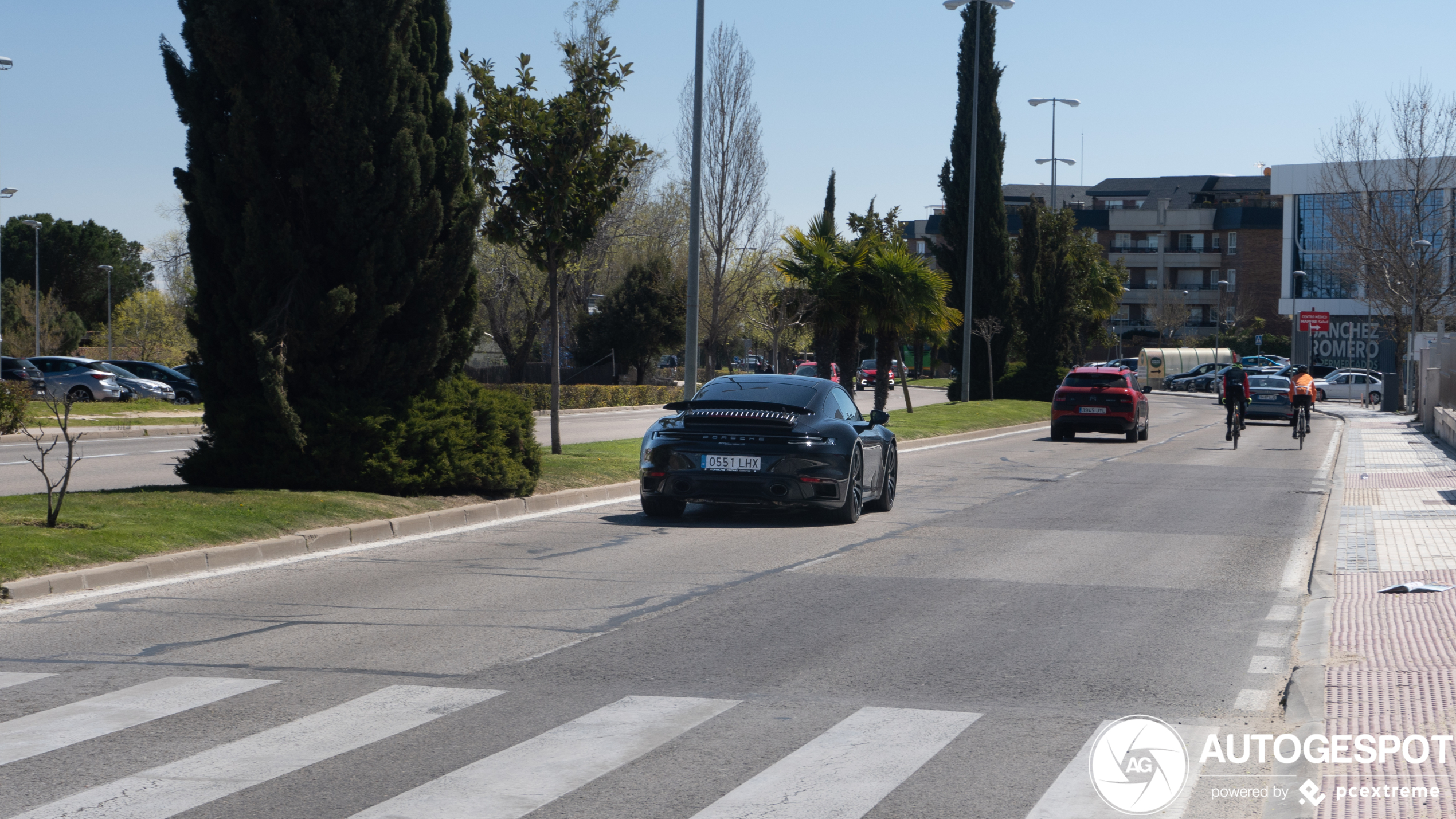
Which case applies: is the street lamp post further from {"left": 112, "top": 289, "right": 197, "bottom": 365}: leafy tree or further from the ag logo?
the ag logo

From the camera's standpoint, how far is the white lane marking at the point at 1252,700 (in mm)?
6340

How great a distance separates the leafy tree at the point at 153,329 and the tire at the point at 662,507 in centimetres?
5685

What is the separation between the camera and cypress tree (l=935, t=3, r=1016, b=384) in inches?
1901

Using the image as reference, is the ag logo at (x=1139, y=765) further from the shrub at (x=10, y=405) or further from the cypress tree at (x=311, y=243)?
the shrub at (x=10, y=405)

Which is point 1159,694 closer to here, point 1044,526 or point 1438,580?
point 1438,580

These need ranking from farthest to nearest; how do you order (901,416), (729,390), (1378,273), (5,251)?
1. (5,251)
2. (1378,273)
3. (901,416)
4. (729,390)

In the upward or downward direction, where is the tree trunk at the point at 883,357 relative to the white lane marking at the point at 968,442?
upward

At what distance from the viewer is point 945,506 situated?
16.1 meters

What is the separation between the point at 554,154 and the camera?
17.6m

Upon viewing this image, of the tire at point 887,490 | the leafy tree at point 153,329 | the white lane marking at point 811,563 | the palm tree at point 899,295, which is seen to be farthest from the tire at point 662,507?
the leafy tree at point 153,329

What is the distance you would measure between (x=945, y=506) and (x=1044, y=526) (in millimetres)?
2081

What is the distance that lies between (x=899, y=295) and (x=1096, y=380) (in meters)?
5.61

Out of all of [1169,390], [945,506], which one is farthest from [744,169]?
[1169,390]

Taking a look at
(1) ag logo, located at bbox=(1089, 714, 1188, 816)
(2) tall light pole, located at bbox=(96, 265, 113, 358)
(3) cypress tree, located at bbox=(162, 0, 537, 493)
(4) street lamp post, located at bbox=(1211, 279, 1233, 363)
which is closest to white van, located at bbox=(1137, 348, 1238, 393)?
(4) street lamp post, located at bbox=(1211, 279, 1233, 363)
